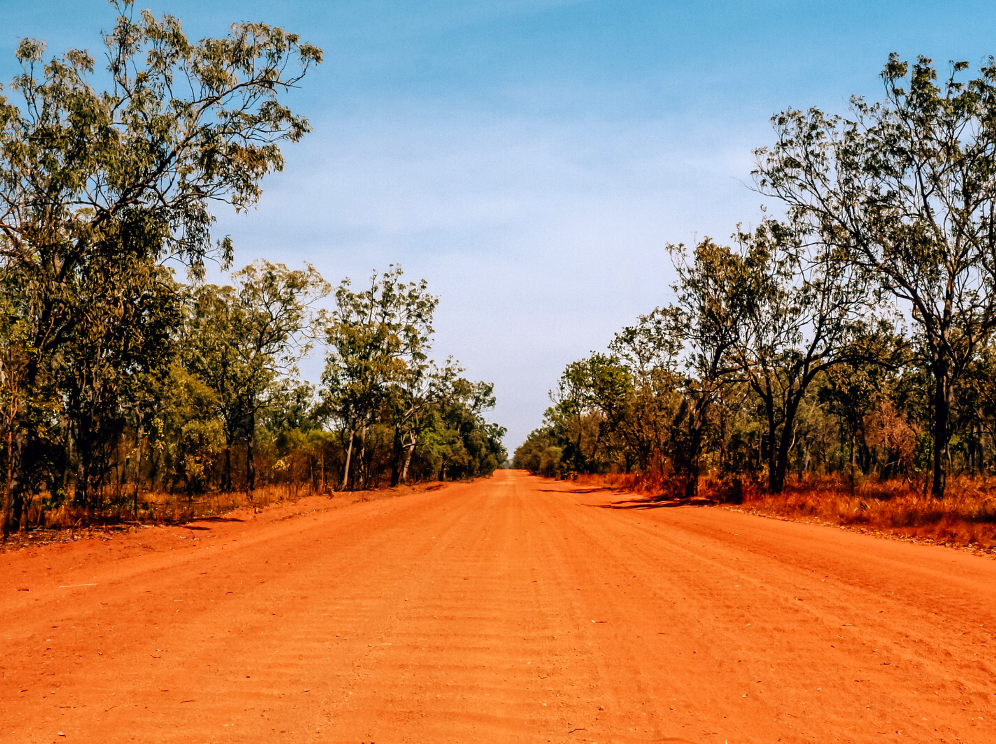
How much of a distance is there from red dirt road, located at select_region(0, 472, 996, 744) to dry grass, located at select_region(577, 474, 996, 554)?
3.08m

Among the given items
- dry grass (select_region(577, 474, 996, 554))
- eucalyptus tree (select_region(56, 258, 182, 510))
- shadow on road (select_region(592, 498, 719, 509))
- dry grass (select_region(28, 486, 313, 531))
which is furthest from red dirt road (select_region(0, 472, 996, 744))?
shadow on road (select_region(592, 498, 719, 509))

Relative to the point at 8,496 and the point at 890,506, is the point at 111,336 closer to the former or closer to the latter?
the point at 8,496

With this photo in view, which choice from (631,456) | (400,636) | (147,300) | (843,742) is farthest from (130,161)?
(631,456)

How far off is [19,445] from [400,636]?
40.4 feet

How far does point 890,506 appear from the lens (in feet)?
53.1

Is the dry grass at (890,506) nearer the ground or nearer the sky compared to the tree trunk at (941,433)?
nearer the ground

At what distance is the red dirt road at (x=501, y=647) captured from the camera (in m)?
4.38

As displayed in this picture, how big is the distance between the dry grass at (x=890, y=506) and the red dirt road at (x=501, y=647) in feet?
10.1

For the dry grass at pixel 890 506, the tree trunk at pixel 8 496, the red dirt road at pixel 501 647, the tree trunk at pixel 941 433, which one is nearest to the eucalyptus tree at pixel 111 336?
the tree trunk at pixel 8 496

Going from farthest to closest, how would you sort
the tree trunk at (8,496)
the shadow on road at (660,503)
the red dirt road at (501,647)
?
the shadow on road at (660,503), the tree trunk at (8,496), the red dirt road at (501,647)

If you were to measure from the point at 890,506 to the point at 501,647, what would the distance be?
47.1ft

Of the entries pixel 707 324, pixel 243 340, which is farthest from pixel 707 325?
pixel 243 340

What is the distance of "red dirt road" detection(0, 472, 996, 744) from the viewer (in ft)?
14.4

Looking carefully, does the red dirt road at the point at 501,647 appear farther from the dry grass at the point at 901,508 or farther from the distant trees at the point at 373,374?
the distant trees at the point at 373,374
